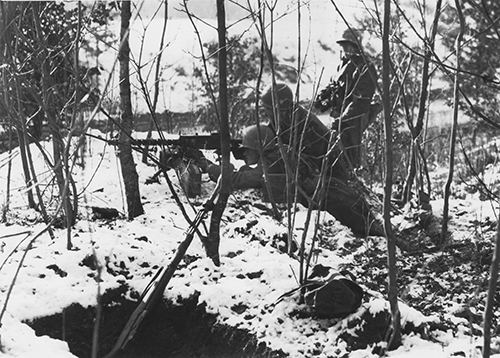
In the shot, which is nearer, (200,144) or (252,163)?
(252,163)

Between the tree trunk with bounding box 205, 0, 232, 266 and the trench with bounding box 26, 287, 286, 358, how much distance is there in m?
0.46

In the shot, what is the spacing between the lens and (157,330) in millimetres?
3984

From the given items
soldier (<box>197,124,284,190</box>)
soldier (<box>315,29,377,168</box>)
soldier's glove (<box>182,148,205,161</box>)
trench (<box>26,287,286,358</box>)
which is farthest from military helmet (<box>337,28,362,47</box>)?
soldier's glove (<box>182,148,205,161</box>)

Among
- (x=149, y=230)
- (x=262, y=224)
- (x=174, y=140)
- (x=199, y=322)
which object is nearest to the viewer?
(x=199, y=322)

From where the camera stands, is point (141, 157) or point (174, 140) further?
point (141, 157)

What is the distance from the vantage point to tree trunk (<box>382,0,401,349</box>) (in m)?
2.57

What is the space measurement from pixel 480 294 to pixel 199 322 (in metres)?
1.81

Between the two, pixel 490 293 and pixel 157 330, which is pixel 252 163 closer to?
pixel 157 330

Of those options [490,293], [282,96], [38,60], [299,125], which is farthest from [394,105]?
[490,293]

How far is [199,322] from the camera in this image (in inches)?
155

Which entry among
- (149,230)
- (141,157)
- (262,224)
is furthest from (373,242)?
(141,157)

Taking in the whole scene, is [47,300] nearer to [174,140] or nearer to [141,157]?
[174,140]

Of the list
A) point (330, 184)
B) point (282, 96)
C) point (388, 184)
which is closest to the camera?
point (388, 184)

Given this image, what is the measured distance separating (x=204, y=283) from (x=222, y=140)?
3.03 feet
